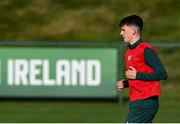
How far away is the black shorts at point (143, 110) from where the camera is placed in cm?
742

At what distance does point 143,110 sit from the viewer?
7422mm

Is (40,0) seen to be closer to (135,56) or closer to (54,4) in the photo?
(54,4)

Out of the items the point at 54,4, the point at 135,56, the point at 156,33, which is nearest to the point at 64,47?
the point at 156,33

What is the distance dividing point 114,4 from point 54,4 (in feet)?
6.26

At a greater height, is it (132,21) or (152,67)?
(132,21)

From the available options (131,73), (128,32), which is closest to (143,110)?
(131,73)

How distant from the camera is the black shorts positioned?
742 cm

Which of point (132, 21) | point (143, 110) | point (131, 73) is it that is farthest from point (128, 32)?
point (143, 110)

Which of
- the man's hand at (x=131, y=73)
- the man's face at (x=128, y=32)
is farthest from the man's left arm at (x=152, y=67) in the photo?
the man's face at (x=128, y=32)

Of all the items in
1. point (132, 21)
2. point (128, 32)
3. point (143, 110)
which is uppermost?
point (132, 21)

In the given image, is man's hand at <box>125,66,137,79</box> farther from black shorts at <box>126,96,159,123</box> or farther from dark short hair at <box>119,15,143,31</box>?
dark short hair at <box>119,15,143,31</box>

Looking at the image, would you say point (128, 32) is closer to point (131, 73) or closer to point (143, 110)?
point (131, 73)

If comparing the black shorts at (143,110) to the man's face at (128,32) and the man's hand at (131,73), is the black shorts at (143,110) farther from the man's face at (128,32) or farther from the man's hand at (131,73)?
the man's face at (128,32)

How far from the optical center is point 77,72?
16.6 meters
